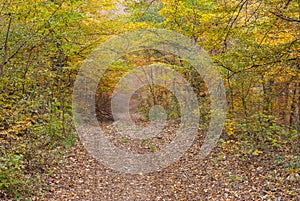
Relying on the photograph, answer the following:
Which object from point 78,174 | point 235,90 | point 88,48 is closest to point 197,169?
point 235,90

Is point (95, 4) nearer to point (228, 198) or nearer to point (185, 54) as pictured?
point (185, 54)

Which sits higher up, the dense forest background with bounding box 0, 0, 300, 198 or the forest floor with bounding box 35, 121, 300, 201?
the dense forest background with bounding box 0, 0, 300, 198

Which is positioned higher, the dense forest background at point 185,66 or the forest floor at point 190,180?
the dense forest background at point 185,66

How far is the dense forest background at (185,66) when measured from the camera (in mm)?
5324

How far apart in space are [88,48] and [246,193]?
697cm

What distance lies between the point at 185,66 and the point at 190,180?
12.9 feet

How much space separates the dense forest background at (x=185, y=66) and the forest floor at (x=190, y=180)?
244mm

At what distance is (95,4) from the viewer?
10.4 meters

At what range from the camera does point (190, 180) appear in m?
7.11

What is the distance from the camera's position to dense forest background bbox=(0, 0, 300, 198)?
5324 millimetres

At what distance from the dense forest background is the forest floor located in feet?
0.80

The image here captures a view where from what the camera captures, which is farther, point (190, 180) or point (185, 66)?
point (185, 66)

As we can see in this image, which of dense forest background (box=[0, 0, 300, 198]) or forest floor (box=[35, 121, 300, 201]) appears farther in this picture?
forest floor (box=[35, 121, 300, 201])

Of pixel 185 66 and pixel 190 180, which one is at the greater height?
pixel 185 66
